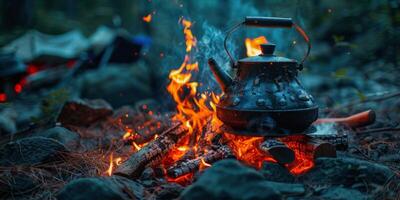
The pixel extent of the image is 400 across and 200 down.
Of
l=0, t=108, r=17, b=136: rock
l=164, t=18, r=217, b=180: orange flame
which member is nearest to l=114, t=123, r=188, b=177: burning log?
l=164, t=18, r=217, b=180: orange flame

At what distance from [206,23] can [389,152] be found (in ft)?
9.72

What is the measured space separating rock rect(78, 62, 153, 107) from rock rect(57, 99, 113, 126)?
7.73ft

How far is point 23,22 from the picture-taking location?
11625 mm

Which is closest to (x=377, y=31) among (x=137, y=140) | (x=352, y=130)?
(x=352, y=130)

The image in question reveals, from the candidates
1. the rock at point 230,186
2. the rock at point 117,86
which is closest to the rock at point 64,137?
the rock at point 230,186

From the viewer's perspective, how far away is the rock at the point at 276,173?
3.05m

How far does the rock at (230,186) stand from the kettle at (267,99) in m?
0.89

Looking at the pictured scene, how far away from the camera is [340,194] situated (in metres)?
2.83

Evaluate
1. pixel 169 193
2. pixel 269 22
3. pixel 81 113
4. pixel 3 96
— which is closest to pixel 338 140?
pixel 269 22

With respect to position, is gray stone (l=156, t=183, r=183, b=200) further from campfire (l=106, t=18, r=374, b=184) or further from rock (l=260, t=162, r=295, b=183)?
rock (l=260, t=162, r=295, b=183)

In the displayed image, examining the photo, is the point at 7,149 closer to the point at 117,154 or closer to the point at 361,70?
the point at 117,154

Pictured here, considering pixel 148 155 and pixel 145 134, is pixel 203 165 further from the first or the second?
pixel 145 134

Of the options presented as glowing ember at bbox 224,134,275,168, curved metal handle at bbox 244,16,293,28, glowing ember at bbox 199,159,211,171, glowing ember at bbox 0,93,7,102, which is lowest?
glowing ember at bbox 0,93,7,102

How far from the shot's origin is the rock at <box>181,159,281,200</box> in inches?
90.3
